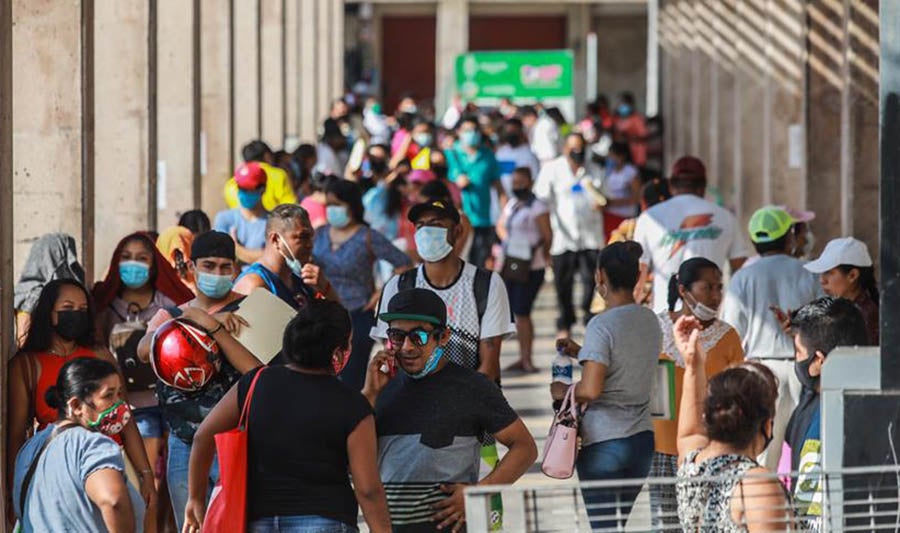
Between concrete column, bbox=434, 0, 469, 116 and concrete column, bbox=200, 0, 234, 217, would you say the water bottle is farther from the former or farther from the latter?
concrete column, bbox=434, 0, 469, 116

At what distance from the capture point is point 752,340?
31.8ft

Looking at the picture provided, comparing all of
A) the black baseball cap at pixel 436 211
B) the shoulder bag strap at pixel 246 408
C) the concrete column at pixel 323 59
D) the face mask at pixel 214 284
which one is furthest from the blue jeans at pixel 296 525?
the concrete column at pixel 323 59

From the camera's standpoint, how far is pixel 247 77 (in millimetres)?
24203

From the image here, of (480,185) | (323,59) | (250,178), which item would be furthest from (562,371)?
(323,59)

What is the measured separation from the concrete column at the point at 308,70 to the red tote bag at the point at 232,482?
86.3ft

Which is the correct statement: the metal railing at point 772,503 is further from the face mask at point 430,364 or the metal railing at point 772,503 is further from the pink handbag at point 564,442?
the pink handbag at point 564,442

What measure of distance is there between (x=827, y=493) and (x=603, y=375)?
2.76m

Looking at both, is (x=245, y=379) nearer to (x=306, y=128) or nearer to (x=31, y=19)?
(x=31, y=19)

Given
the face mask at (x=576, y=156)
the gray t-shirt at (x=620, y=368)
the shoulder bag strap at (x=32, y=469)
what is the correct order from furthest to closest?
1. the face mask at (x=576, y=156)
2. the gray t-shirt at (x=620, y=368)
3. the shoulder bag strap at (x=32, y=469)

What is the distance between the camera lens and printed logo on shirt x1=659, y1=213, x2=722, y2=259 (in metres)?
11.6

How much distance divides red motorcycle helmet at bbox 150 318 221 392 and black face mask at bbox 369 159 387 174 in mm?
12591

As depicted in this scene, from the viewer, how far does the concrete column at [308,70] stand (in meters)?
33.0

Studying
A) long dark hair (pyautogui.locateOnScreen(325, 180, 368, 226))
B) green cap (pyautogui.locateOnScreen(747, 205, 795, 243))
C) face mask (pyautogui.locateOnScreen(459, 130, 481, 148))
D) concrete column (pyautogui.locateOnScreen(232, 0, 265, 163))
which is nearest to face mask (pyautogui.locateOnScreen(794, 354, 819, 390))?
green cap (pyautogui.locateOnScreen(747, 205, 795, 243))

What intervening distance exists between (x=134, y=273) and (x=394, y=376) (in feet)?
8.63
